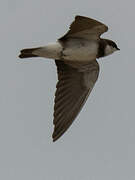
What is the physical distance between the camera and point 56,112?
9.53m

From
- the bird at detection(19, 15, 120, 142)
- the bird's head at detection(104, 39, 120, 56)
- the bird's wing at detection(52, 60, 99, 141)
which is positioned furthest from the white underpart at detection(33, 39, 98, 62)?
the bird's wing at detection(52, 60, 99, 141)

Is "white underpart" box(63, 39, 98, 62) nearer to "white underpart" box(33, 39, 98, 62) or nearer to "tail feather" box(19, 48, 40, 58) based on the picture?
"white underpart" box(33, 39, 98, 62)

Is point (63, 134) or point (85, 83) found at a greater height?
point (85, 83)

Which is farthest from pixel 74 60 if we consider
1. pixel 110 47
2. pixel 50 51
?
pixel 110 47

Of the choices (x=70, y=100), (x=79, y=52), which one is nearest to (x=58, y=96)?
(x=70, y=100)

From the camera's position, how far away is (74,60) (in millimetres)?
9352

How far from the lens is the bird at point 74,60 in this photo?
8984 mm

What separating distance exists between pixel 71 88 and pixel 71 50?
2.76 feet

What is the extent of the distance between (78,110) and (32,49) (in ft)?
3.48

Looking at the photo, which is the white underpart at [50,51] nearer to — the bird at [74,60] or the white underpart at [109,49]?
the bird at [74,60]

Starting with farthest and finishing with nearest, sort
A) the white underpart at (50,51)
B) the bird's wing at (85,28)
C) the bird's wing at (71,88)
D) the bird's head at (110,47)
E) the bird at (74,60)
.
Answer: the bird's wing at (71,88) < the bird's head at (110,47) < the white underpart at (50,51) < the bird at (74,60) < the bird's wing at (85,28)

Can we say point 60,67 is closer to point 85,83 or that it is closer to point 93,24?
point 85,83

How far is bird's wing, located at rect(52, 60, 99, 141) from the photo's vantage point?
9.55 meters

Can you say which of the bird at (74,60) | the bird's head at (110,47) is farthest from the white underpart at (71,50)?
the bird's head at (110,47)
